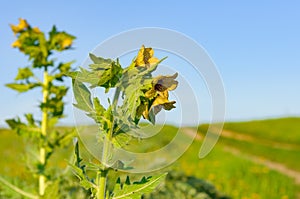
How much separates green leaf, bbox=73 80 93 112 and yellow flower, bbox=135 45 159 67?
0.20 m

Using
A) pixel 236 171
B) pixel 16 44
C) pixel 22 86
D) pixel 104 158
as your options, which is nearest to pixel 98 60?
pixel 104 158

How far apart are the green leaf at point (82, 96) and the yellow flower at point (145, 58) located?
196 mm

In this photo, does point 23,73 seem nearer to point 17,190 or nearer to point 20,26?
point 20,26

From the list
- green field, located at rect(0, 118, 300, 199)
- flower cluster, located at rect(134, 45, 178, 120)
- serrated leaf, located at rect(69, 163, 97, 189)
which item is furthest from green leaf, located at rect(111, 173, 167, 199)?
green field, located at rect(0, 118, 300, 199)

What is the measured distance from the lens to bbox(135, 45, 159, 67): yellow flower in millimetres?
1225

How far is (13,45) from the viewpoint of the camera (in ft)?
11.5

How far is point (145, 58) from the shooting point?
4.06ft

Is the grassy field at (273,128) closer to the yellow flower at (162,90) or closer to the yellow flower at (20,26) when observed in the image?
the yellow flower at (20,26)

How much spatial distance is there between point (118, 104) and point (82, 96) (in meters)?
0.12

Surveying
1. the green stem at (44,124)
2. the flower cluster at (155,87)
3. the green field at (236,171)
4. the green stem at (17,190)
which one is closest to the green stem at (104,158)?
the flower cluster at (155,87)

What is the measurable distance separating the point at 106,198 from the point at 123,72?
43 centimetres

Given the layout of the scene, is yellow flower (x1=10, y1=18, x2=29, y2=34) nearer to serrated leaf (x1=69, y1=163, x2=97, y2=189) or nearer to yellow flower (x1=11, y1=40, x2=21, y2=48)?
yellow flower (x1=11, y1=40, x2=21, y2=48)

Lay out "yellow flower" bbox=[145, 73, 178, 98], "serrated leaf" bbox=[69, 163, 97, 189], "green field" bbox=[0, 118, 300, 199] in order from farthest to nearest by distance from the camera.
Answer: "green field" bbox=[0, 118, 300, 199] < "serrated leaf" bbox=[69, 163, 97, 189] < "yellow flower" bbox=[145, 73, 178, 98]

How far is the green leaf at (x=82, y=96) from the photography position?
131 cm
